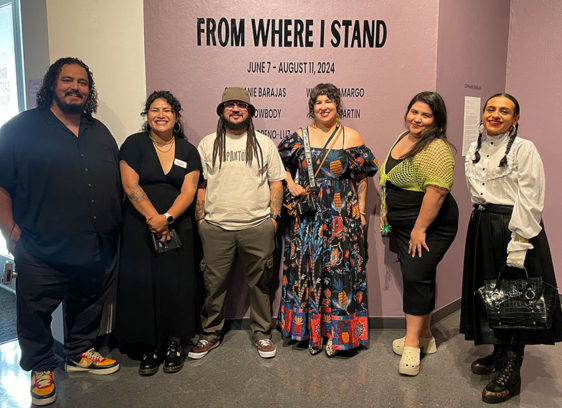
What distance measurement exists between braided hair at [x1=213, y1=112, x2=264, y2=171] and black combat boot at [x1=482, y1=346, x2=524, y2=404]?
182 cm

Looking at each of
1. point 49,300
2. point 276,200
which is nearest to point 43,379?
point 49,300

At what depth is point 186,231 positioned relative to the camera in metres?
2.90

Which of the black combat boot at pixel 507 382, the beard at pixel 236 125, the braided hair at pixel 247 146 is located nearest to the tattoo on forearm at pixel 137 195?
the braided hair at pixel 247 146

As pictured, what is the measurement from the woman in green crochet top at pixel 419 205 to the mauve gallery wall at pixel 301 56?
58 centimetres

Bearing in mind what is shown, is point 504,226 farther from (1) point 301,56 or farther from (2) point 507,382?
(1) point 301,56

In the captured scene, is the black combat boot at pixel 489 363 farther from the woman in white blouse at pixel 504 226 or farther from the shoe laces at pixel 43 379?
the shoe laces at pixel 43 379

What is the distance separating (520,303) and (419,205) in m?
0.74

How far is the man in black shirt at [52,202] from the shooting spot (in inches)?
100

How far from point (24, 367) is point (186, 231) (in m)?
1.16

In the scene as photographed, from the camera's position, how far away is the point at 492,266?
8.45 ft

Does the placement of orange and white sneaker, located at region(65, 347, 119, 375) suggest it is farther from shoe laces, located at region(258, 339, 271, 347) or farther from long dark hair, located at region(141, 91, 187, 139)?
long dark hair, located at region(141, 91, 187, 139)

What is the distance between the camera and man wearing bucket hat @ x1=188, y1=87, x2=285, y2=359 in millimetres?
2951

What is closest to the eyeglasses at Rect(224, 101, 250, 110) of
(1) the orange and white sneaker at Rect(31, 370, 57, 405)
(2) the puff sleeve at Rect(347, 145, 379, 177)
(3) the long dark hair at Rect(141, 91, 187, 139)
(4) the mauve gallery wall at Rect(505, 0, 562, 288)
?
(3) the long dark hair at Rect(141, 91, 187, 139)

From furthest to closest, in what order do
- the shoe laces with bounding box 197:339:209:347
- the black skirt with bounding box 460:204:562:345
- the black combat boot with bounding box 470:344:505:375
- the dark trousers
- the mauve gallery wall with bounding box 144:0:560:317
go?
the mauve gallery wall with bounding box 144:0:560:317 → the shoe laces with bounding box 197:339:209:347 → the black combat boot with bounding box 470:344:505:375 → the dark trousers → the black skirt with bounding box 460:204:562:345
